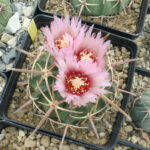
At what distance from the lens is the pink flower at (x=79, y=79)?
2.07ft

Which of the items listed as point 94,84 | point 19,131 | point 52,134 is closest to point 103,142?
point 52,134

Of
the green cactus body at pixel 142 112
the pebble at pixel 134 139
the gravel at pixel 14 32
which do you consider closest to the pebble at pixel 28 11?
the gravel at pixel 14 32

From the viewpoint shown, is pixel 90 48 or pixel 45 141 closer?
pixel 90 48

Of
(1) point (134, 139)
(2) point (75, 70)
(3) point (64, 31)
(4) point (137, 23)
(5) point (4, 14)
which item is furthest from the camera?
(4) point (137, 23)

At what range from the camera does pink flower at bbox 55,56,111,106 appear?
2.07 ft

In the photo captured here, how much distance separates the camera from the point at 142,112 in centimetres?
113

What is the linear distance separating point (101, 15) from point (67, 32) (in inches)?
23.2

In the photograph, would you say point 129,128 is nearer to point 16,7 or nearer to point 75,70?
point 75,70

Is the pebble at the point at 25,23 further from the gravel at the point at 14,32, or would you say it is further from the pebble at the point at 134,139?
the pebble at the point at 134,139

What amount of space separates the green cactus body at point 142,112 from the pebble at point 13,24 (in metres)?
0.83

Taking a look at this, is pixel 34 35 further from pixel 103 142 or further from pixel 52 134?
pixel 103 142

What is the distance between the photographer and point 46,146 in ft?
3.81

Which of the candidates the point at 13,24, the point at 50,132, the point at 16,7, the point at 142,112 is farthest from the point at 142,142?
the point at 16,7

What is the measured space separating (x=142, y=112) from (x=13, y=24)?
2.90 ft
